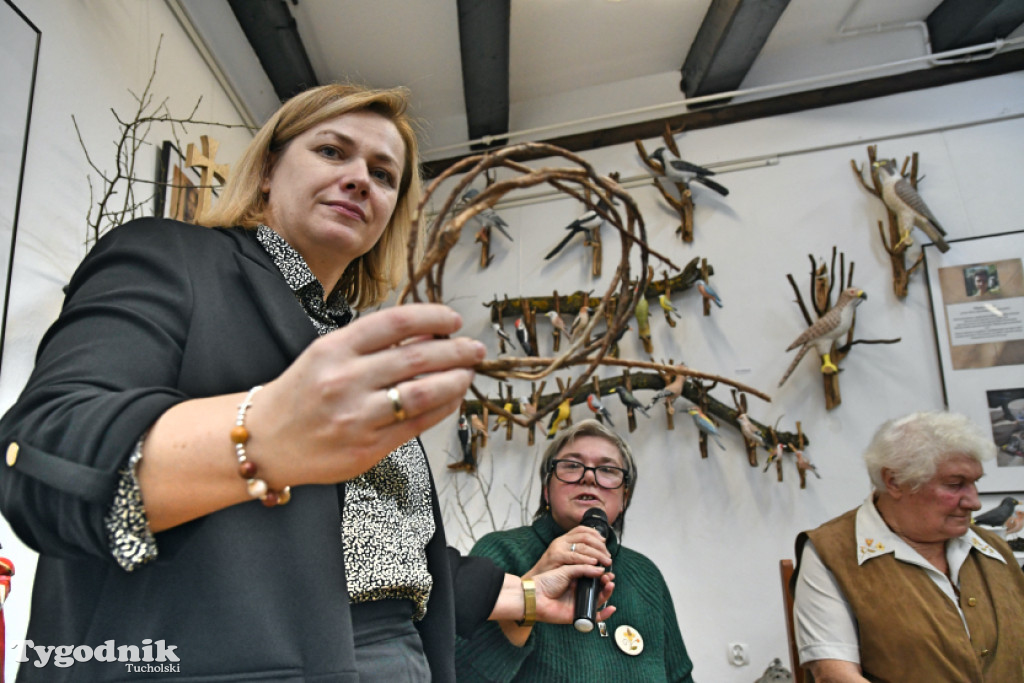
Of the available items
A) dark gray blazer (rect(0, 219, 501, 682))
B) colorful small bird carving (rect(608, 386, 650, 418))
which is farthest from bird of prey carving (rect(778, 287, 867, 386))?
dark gray blazer (rect(0, 219, 501, 682))

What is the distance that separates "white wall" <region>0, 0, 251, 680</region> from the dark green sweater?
0.90 meters

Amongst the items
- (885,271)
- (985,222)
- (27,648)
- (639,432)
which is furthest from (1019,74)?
(27,648)

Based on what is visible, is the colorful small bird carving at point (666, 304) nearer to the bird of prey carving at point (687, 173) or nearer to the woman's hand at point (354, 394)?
the bird of prey carving at point (687, 173)

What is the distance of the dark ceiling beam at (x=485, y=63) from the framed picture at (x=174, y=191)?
121 cm

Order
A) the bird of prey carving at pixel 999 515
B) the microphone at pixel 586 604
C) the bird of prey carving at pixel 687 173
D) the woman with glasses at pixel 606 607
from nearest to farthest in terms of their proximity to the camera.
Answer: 1. the microphone at pixel 586 604
2. the woman with glasses at pixel 606 607
3. the bird of prey carving at pixel 999 515
4. the bird of prey carving at pixel 687 173

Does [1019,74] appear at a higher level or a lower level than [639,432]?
higher

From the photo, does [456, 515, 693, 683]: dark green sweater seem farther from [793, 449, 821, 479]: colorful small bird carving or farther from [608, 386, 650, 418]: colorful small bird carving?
[793, 449, 821, 479]: colorful small bird carving

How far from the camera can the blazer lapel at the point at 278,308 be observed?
55 cm

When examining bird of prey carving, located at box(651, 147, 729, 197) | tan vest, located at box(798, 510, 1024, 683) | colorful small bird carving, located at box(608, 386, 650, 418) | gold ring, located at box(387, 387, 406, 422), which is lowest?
tan vest, located at box(798, 510, 1024, 683)

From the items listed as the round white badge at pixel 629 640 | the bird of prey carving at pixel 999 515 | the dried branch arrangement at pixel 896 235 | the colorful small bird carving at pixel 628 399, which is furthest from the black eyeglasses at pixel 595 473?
the dried branch arrangement at pixel 896 235

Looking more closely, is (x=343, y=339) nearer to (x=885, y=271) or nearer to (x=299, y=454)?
(x=299, y=454)

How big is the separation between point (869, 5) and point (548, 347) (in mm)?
2099

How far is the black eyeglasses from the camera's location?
5.56ft

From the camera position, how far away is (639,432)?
9.27 ft
